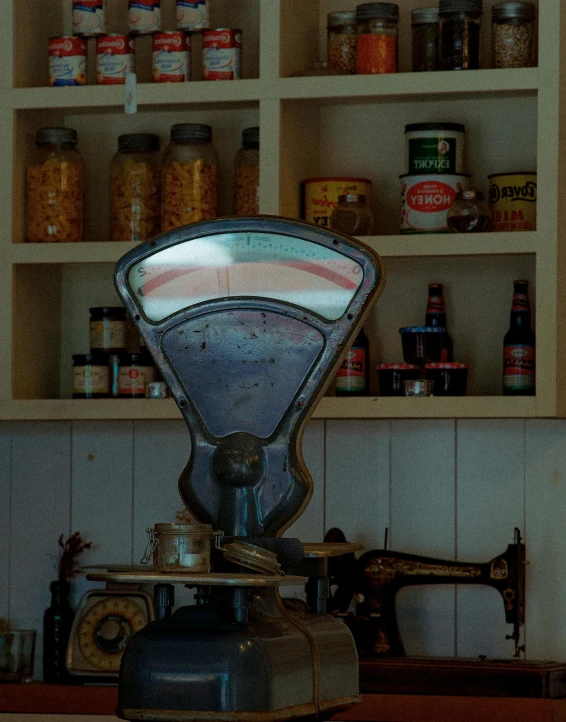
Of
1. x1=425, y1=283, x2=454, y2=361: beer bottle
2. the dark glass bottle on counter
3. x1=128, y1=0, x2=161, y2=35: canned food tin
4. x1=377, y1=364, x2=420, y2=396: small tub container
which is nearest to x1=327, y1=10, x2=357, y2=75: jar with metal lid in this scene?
x1=128, y1=0, x2=161, y2=35: canned food tin

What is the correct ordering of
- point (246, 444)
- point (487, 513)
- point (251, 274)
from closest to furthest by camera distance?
point (246, 444), point (251, 274), point (487, 513)

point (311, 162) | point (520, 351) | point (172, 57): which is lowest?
point (520, 351)

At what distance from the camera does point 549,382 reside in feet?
7.62

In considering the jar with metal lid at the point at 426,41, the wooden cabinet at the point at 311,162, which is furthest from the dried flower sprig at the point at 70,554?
Answer: the jar with metal lid at the point at 426,41

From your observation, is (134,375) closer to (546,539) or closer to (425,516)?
(425,516)

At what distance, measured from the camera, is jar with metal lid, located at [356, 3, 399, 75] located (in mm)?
2459

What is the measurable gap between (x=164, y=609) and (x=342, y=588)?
1.26 meters

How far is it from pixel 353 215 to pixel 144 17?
56 cm

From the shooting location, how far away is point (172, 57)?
8.27 feet

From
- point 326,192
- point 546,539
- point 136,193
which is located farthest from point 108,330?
point 546,539

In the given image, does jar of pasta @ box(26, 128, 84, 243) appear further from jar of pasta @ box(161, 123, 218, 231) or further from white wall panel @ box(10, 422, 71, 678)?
white wall panel @ box(10, 422, 71, 678)

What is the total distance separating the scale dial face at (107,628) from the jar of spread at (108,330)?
490mm

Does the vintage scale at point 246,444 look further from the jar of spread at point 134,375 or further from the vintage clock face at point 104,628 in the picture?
the vintage clock face at point 104,628

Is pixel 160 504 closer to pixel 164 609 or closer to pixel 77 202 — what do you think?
pixel 77 202
